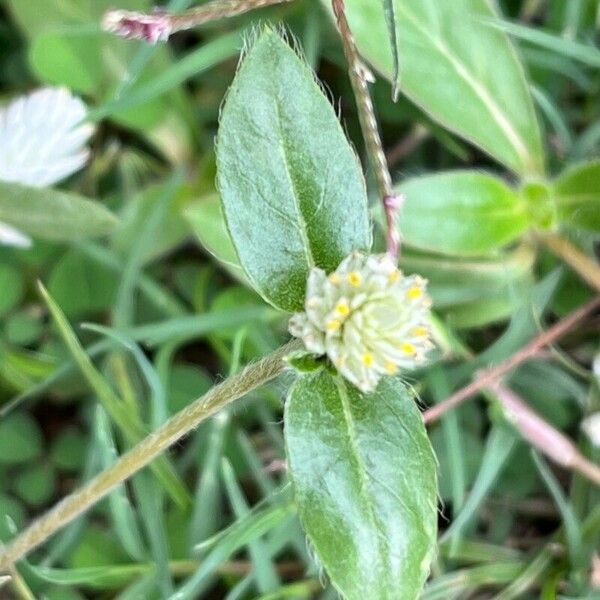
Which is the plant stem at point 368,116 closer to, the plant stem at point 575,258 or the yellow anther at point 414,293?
the yellow anther at point 414,293

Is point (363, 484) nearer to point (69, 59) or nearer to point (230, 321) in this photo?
point (230, 321)

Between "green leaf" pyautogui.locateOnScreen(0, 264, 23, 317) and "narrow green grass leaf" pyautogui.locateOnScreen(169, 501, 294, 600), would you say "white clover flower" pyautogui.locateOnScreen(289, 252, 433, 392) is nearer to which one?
"narrow green grass leaf" pyautogui.locateOnScreen(169, 501, 294, 600)

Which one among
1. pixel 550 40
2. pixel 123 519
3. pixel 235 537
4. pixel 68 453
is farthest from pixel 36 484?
pixel 550 40

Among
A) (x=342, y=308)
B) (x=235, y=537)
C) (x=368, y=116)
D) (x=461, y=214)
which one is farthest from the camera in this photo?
(x=461, y=214)

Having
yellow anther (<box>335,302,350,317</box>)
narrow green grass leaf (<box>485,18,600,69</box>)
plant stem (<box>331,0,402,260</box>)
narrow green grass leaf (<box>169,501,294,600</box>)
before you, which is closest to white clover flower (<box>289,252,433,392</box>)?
yellow anther (<box>335,302,350,317</box>)

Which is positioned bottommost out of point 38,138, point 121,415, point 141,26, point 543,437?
point 543,437
